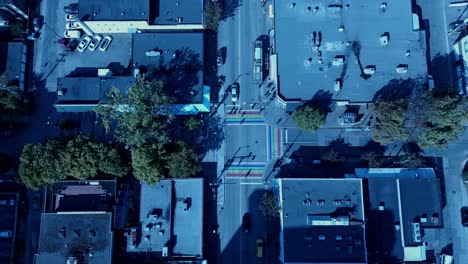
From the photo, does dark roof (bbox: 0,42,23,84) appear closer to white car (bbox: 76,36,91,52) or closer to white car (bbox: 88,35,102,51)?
white car (bbox: 76,36,91,52)

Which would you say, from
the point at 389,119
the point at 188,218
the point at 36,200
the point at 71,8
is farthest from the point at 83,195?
the point at 389,119

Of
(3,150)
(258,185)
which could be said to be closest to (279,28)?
(258,185)

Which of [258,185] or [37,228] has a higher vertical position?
[258,185]

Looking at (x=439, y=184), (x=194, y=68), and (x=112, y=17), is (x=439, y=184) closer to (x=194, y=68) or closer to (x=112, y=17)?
(x=194, y=68)

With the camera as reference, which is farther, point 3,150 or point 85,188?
point 3,150

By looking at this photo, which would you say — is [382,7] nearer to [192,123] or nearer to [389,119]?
[389,119]

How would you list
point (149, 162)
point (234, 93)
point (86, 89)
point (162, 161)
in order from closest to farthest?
point (149, 162), point (162, 161), point (86, 89), point (234, 93)
